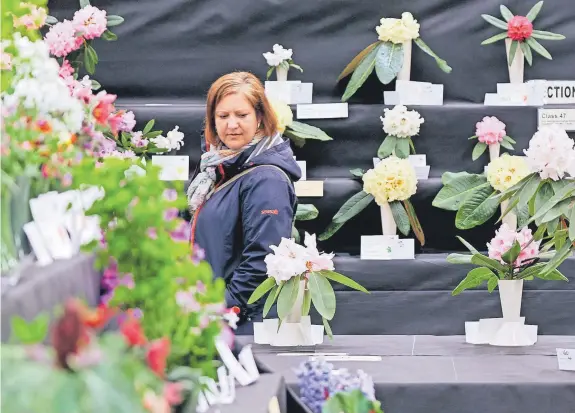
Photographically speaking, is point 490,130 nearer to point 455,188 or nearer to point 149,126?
point 455,188

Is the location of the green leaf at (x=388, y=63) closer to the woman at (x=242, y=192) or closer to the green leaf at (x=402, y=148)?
the green leaf at (x=402, y=148)

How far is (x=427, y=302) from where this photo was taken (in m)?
4.27

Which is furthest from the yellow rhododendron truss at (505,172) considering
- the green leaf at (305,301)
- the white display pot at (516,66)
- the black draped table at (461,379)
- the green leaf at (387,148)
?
the green leaf at (305,301)

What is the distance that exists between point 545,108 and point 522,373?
8.30ft

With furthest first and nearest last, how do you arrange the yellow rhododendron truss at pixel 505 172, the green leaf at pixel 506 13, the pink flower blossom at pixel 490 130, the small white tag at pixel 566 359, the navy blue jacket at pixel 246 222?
the green leaf at pixel 506 13
the pink flower blossom at pixel 490 130
the yellow rhododendron truss at pixel 505 172
the navy blue jacket at pixel 246 222
the small white tag at pixel 566 359

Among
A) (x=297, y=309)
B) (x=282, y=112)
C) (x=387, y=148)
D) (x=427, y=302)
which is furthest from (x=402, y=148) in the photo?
(x=297, y=309)

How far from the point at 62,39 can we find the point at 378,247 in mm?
1559

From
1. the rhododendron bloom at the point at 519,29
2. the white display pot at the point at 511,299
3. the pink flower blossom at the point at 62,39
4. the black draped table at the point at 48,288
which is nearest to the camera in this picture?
the black draped table at the point at 48,288

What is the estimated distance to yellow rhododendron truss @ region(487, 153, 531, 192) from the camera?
3.98 m

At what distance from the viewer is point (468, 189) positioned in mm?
4301

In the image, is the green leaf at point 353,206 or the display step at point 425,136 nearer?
the green leaf at point 353,206

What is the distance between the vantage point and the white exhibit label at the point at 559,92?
465 cm

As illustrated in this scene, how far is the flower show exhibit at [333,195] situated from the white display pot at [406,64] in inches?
0.4

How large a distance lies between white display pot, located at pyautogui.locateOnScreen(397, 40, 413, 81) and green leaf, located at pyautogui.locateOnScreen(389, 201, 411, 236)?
66 cm
